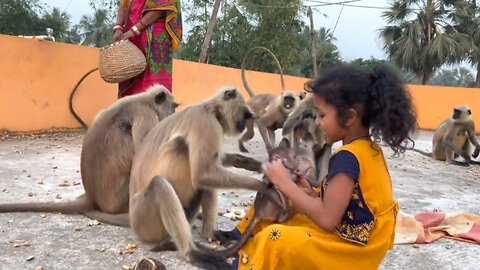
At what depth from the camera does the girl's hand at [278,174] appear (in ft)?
6.04

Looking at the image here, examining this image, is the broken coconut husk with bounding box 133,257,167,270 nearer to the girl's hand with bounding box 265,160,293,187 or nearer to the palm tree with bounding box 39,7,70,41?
the girl's hand with bounding box 265,160,293,187

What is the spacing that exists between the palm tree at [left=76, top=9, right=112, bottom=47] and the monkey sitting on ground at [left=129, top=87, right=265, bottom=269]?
61.7ft

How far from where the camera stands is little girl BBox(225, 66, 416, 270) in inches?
67.3

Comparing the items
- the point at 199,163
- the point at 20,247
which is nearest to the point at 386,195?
the point at 199,163

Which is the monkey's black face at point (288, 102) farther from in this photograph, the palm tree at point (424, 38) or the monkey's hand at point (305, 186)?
the palm tree at point (424, 38)

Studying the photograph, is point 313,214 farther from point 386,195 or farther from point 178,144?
point 178,144

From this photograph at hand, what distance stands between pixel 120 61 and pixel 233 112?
1.49 metres

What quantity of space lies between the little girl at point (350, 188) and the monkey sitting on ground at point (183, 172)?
67 centimetres

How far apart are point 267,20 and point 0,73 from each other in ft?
35.1

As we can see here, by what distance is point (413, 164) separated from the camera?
6.93 metres

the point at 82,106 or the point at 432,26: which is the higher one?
the point at 432,26

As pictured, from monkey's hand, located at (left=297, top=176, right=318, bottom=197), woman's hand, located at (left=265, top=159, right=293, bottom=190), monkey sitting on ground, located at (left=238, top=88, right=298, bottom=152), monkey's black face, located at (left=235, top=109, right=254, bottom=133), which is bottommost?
monkey sitting on ground, located at (left=238, top=88, right=298, bottom=152)

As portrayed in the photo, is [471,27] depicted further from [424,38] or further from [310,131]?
[310,131]

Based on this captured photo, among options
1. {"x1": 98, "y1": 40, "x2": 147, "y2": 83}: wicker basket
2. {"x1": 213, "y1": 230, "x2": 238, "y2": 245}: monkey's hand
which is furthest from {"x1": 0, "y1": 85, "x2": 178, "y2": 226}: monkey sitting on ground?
{"x1": 98, "y1": 40, "x2": 147, "y2": 83}: wicker basket
